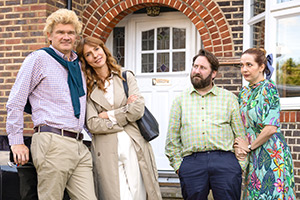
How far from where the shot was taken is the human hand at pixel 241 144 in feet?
12.1

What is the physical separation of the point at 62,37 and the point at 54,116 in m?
0.65

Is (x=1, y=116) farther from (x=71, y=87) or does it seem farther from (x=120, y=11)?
(x=71, y=87)

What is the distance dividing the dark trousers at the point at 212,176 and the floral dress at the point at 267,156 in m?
0.17

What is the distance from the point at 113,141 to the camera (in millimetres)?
3549

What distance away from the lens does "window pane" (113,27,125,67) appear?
7.34m

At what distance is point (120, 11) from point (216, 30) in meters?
1.57

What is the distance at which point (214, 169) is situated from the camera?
3.57 m

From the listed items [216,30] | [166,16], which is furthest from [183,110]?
[166,16]

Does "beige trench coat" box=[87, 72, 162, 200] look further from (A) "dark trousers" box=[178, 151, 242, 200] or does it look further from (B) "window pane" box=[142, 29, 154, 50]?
(B) "window pane" box=[142, 29, 154, 50]

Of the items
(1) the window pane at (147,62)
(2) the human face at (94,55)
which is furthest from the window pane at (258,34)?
(2) the human face at (94,55)

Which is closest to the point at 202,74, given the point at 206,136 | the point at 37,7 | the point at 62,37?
the point at 206,136

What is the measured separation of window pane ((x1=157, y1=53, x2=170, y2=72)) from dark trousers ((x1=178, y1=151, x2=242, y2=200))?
356 centimetres

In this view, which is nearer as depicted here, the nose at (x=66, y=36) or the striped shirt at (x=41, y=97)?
the striped shirt at (x=41, y=97)

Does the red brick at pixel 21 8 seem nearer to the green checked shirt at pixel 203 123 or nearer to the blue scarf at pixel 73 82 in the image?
the blue scarf at pixel 73 82
